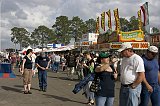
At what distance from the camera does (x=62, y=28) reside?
82.7 metres

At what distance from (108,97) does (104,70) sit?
0.50 metres

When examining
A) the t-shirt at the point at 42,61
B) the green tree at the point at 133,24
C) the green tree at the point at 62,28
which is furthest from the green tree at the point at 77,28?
the t-shirt at the point at 42,61

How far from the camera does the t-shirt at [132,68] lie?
208 inches

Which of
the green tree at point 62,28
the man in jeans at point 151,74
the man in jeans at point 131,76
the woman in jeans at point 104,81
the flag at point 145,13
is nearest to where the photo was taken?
the man in jeans at point 131,76

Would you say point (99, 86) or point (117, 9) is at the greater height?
point (117, 9)

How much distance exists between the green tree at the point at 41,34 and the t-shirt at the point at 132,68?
278 ft

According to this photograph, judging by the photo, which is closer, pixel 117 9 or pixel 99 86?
pixel 99 86

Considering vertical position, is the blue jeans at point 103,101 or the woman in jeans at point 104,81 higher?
Answer: the woman in jeans at point 104,81

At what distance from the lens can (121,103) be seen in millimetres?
5566

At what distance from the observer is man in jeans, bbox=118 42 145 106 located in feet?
17.3

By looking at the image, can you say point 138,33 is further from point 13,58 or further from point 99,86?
point 99,86

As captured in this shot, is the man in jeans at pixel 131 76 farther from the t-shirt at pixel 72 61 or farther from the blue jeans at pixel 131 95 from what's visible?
the t-shirt at pixel 72 61

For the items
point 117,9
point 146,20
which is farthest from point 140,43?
point 117,9

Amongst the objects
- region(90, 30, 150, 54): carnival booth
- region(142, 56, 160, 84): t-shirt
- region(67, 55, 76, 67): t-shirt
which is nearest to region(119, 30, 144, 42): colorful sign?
region(90, 30, 150, 54): carnival booth
